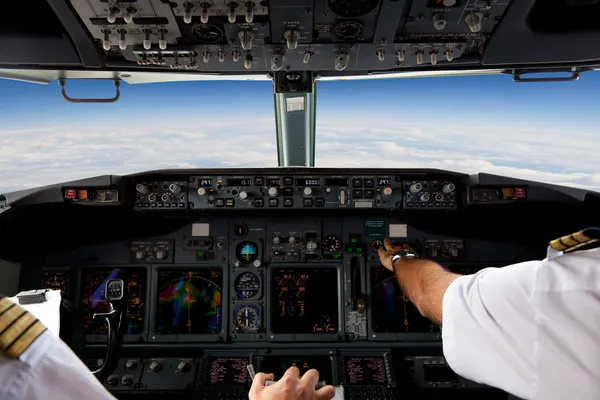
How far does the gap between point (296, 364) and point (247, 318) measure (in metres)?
0.45

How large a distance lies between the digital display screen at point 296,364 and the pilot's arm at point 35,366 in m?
2.74

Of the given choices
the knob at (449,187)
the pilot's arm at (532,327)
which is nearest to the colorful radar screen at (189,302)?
the knob at (449,187)

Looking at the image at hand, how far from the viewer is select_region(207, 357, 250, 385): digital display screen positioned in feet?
10.1

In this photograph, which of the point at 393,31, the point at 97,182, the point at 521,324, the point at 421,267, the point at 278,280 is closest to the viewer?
the point at 521,324

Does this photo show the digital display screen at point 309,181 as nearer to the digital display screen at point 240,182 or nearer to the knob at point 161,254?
the digital display screen at point 240,182

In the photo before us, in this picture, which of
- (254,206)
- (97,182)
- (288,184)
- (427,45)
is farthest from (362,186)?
(97,182)

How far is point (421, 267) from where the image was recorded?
1.78 m

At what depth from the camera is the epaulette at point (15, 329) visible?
1.70 feet

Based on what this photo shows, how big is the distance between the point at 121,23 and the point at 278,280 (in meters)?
2.04

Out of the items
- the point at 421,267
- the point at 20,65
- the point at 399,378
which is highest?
the point at 20,65

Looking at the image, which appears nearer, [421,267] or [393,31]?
[421,267]

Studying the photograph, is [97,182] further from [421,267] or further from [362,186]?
[421,267]

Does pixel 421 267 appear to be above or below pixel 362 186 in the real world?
below

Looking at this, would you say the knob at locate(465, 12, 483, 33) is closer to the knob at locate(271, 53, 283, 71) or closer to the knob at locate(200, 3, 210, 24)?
the knob at locate(271, 53, 283, 71)
